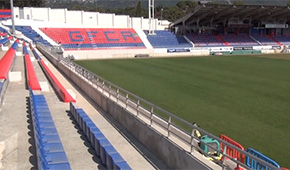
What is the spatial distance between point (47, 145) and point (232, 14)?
183ft

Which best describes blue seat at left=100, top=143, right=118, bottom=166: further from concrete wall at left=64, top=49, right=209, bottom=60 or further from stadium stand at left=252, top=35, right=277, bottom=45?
stadium stand at left=252, top=35, right=277, bottom=45

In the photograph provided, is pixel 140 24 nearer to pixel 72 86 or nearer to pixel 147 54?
pixel 147 54

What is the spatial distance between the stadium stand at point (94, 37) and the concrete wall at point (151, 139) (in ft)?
Result: 130

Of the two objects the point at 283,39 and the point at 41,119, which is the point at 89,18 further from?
the point at 41,119

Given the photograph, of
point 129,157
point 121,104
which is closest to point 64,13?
point 121,104

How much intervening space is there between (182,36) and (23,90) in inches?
1901

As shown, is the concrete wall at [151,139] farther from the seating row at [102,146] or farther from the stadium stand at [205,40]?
the stadium stand at [205,40]

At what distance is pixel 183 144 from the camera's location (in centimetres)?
789

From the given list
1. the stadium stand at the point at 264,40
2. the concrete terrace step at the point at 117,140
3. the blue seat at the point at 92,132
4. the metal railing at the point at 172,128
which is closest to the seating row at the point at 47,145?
the concrete terrace step at the point at 117,140

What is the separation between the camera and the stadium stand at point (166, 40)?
5669 cm

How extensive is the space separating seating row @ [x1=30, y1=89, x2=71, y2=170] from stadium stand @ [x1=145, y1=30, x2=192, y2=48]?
47.6 m

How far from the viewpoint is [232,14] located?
57.9 metres

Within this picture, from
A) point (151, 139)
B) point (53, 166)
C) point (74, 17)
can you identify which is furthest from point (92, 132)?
point (74, 17)

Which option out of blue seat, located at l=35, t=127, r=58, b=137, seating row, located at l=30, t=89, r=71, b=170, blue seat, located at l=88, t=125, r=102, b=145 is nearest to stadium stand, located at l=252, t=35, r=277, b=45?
blue seat, located at l=88, t=125, r=102, b=145
